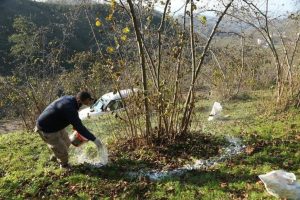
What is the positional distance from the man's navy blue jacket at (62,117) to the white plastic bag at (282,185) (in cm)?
283

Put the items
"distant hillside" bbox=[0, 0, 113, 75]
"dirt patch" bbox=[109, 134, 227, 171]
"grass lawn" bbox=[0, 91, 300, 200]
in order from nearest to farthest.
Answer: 1. "grass lawn" bbox=[0, 91, 300, 200]
2. "dirt patch" bbox=[109, 134, 227, 171]
3. "distant hillside" bbox=[0, 0, 113, 75]

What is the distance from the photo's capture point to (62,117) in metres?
6.82

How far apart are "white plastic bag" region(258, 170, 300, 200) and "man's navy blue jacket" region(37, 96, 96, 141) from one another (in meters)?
2.83

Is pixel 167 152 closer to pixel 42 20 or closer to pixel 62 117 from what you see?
pixel 62 117

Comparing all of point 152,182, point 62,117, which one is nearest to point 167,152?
point 152,182

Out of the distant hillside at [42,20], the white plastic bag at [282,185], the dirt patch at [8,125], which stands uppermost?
the white plastic bag at [282,185]

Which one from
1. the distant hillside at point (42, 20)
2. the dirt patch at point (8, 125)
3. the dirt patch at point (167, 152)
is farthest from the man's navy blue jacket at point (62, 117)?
the distant hillside at point (42, 20)

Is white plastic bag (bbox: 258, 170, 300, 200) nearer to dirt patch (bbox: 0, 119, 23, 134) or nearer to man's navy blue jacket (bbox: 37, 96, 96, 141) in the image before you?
man's navy blue jacket (bbox: 37, 96, 96, 141)

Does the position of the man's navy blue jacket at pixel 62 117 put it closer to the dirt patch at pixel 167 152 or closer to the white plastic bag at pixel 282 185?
the dirt patch at pixel 167 152

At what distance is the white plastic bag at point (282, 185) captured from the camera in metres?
5.35

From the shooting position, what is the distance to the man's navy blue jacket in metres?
6.57

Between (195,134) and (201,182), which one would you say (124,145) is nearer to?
(195,134)

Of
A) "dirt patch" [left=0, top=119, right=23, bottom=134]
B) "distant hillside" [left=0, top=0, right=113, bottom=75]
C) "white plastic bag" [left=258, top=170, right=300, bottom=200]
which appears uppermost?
"white plastic bag" [left=258, top=170, right=300, bottom=200]

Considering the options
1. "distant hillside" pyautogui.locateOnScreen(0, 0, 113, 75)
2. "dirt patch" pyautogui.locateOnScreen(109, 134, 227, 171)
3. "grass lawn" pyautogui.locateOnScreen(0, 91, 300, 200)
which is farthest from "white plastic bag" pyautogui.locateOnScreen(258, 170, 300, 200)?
"distant hillside" pyautogui.locateOnScreen(0, 0, 113, 75)
